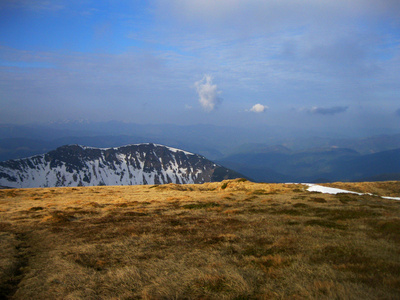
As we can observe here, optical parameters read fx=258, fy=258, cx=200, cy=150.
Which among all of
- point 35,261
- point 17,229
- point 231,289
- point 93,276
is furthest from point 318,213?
point 17,229

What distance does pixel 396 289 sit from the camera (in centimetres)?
822

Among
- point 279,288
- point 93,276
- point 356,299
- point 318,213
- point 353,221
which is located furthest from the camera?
point 318,213

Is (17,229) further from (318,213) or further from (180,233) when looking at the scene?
(318,213)

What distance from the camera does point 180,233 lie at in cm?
1720

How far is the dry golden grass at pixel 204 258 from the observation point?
898 centimetres

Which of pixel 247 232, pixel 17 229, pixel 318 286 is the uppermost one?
pixel 318 286

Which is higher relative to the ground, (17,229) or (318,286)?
(318,286)

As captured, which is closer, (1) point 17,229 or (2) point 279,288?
(2) point 279,288

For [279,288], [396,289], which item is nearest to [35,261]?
[279,288]

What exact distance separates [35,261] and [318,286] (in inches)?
515

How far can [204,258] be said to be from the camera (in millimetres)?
12375

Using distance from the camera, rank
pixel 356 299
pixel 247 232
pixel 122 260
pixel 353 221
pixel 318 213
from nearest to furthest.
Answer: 1. pixel 356 299
2. pixel 122 260
3. pixel 247 232
4. pixel 353 221
5. pixel 318 213

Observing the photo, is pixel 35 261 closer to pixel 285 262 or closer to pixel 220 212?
pixel 285 262

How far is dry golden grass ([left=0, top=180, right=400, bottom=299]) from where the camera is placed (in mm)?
8977
